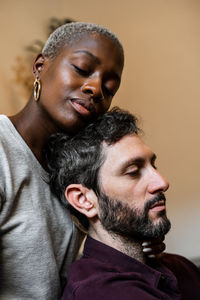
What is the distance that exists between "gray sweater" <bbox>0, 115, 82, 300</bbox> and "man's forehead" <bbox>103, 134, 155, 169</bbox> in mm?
228

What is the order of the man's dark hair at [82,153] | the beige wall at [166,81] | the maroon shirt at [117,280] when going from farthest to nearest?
the beige wall at [166,81], the man's dark hair at [82,153], the maroon shirt at [117,280]

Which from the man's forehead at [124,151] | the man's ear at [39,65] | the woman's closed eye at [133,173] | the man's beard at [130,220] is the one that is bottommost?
the man's beard at [130,220]

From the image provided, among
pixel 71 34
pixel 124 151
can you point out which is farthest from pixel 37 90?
pixel 124 151

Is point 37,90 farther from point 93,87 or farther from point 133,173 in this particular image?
point 133,173

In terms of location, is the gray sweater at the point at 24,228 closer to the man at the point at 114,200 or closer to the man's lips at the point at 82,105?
the man at the point at 114,200

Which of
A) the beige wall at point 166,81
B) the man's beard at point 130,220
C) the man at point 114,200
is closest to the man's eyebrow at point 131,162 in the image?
the man at point 114,200

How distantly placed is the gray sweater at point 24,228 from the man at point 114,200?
0.08m

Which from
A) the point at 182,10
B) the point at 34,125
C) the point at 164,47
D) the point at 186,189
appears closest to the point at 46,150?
the point at 34,125

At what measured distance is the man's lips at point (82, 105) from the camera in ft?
2.90

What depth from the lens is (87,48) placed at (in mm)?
919

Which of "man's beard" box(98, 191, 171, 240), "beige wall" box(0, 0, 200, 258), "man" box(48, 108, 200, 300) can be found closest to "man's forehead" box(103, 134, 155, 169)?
"man" box(48, 108, 200, 300)

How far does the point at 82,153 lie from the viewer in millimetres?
999

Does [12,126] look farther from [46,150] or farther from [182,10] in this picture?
[182,10]

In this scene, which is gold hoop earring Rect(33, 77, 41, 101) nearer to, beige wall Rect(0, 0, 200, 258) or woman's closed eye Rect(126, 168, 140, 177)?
woman's closed eye Rect(126, 168, 140, 177)
